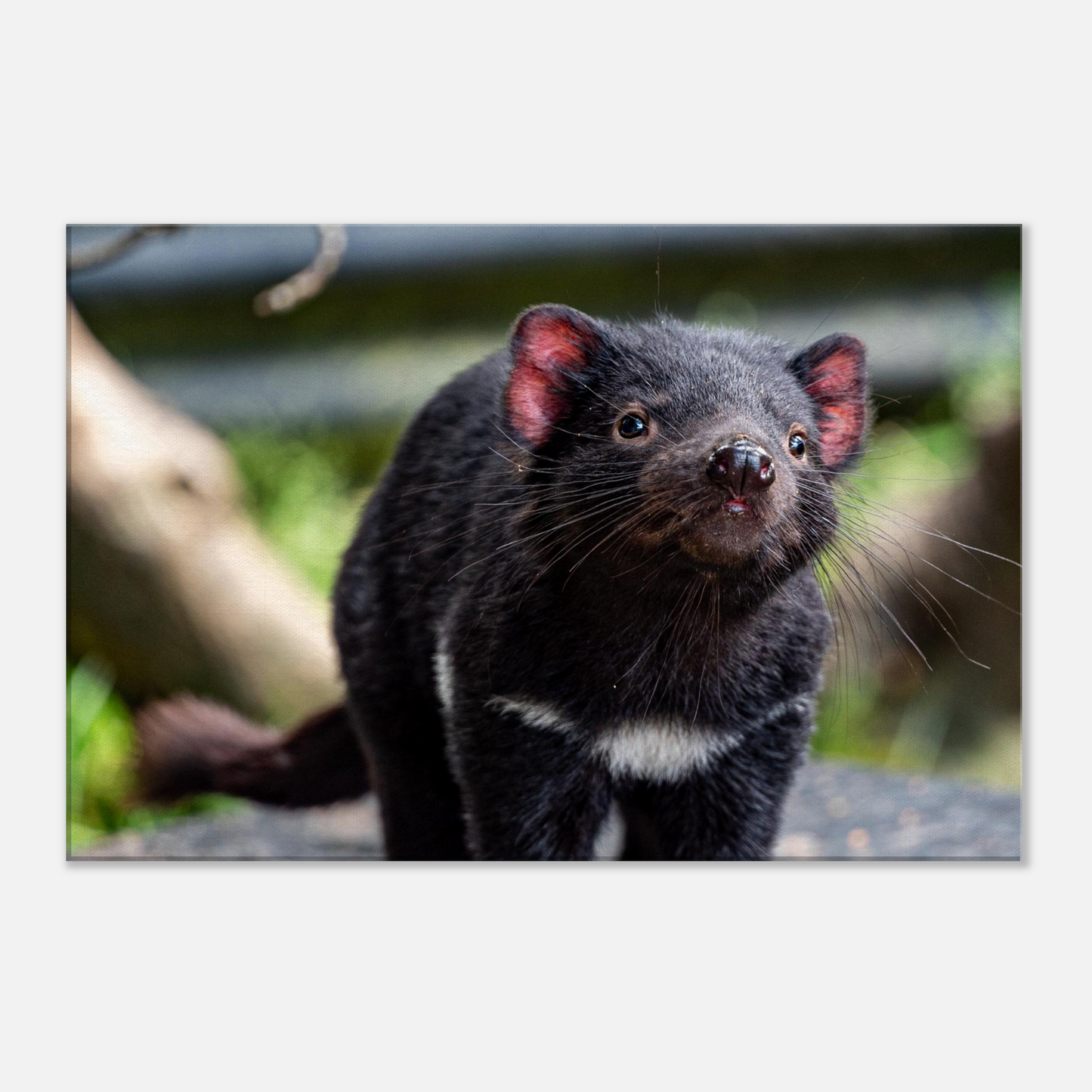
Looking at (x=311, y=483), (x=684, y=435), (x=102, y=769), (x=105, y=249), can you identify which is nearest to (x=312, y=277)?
(x=105, y=249)

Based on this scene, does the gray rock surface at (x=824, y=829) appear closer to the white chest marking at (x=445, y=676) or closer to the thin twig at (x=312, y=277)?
the white chest marking at (x=445, y=676)

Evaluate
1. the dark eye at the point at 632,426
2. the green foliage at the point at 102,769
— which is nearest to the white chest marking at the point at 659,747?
the dark eye at the point at 632,426

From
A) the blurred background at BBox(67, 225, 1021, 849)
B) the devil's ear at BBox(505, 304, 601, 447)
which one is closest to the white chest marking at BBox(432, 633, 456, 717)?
the devil's ear at BBox(505, 304, 601, 447)

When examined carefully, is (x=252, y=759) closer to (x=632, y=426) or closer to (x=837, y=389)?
(x=632, y=426)

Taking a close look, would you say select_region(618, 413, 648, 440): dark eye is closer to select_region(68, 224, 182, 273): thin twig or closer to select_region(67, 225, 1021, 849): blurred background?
select_region(67, 225, 1021, 849): blurred background

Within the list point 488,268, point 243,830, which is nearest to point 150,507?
point 243,830

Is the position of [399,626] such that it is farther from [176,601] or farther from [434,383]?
[176,601]
